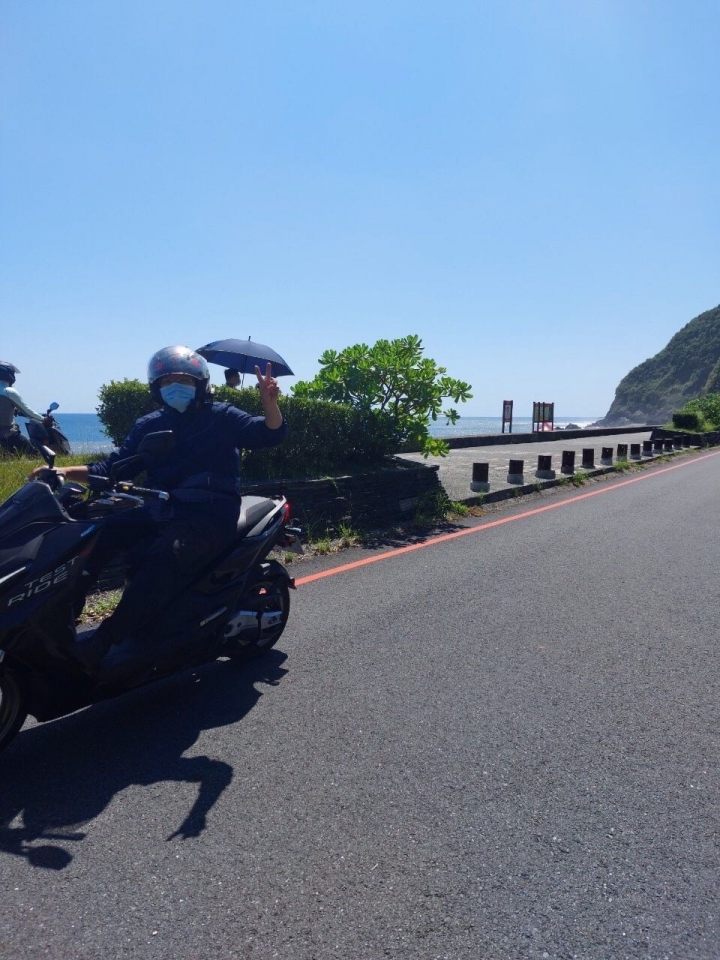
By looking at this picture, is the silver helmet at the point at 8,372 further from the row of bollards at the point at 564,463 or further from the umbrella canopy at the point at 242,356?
the row of bollards at the point at 564,463

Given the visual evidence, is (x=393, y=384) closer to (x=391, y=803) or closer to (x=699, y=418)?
(x=391, y=803)

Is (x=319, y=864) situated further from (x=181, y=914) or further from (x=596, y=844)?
(x=596, y=844)

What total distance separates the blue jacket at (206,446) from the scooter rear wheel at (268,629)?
0.72 m

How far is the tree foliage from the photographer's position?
1058 cm

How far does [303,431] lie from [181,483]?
529 cm

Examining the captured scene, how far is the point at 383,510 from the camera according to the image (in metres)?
9.88

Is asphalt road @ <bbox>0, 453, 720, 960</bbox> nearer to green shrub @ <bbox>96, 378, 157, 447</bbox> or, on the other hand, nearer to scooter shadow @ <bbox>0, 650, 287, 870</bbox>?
scooter shadow @ <bbox>0, 650, 287, 870</bbox>

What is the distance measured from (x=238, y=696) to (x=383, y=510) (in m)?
5.78

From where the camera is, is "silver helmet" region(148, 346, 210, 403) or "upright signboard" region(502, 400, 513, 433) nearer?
"silver helmet" region(148, 346, 210, 403)

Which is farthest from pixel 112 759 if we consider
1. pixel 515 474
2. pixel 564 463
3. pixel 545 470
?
pixel 564 463

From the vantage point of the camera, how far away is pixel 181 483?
4.26 m

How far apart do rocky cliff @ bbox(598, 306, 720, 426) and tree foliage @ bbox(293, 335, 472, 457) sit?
118 m

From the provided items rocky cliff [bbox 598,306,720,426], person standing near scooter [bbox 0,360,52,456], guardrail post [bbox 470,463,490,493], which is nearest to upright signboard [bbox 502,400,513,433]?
guardrail post [bbox 470,463,490,493]

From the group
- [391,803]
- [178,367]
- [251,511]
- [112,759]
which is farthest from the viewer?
[251,511]
